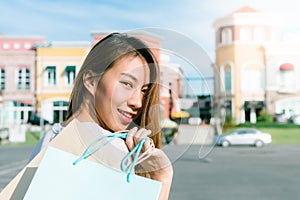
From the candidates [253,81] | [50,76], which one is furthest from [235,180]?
[253,81]

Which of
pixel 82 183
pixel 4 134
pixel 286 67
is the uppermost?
pixel 286 67

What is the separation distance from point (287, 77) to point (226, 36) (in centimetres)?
394

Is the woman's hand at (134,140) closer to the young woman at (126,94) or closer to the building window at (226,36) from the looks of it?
the young woman at (126,94)

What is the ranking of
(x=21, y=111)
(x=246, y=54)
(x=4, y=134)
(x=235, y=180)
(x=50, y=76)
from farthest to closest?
(x=246, y=54) < (x=50, y=76) < (x=21, y=111) < (x=4, y=134) < (x=235, y=180)

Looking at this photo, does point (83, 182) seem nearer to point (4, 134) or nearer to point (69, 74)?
point (4, 134)

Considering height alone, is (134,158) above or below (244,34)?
below

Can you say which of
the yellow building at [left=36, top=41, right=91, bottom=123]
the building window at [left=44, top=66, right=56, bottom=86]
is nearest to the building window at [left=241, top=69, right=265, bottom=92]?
the yellow building at [left=36, top=41, right=91, bottom=123]

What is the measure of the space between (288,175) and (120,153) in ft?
23.6

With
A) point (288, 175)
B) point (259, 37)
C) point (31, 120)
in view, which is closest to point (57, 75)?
point (31, 120)

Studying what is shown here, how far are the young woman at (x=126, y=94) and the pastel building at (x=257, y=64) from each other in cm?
2180

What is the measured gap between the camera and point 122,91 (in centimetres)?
70

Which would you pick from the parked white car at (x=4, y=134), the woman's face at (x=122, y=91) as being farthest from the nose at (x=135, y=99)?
the parked white car at (x=4, y=134)

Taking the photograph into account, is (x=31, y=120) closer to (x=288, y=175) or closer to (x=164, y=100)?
(x=288, y=175)

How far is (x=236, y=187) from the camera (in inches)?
233
